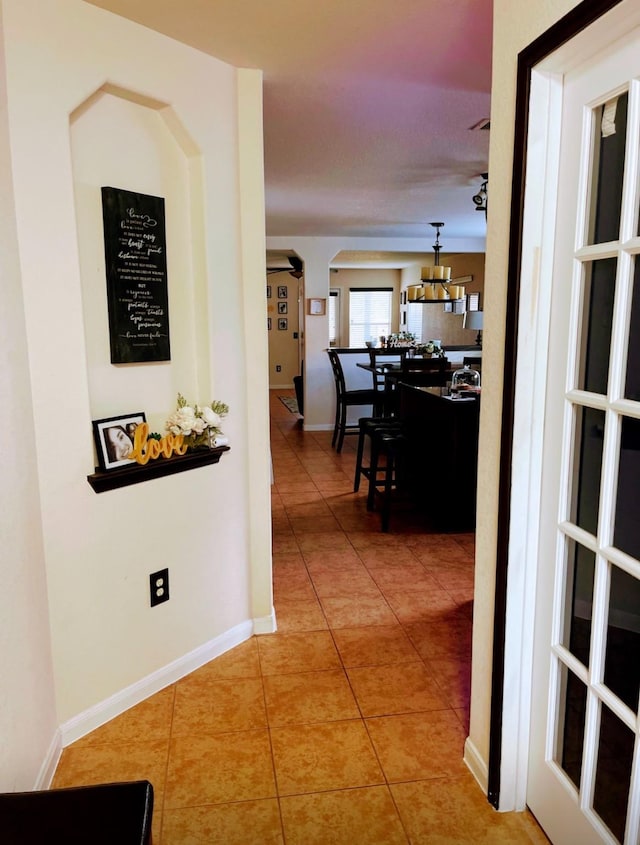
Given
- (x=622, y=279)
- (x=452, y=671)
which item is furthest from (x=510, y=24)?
(x=452, y=671)

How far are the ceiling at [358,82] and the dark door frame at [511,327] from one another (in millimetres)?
680

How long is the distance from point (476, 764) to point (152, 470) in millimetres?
1465

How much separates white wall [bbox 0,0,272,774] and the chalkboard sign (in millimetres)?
51

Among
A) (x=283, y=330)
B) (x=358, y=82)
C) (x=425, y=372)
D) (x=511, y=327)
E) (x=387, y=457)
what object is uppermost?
(x=358, y=82)

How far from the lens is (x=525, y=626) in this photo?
5.49 ft

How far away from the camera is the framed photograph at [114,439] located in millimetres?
2072

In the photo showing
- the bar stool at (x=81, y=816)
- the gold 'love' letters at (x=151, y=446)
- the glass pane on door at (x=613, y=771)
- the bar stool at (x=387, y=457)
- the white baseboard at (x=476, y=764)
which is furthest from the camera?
the bar stool at (x=387, y=457)

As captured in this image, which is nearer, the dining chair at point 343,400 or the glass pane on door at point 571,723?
the glass pane on door at point 571,723

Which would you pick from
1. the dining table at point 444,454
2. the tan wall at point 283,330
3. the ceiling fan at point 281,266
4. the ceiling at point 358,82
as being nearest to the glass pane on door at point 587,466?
the ceiling at point 358,82

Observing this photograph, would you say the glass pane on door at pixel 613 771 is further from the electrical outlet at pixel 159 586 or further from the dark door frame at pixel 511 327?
the electrical outlet at pixel 159 586

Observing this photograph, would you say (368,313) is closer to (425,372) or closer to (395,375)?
(395,375)

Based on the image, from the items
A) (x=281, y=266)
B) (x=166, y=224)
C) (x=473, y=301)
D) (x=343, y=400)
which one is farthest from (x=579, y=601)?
(x=281, y=266)

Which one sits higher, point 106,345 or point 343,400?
point 106,345

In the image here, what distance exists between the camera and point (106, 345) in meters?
2.14
